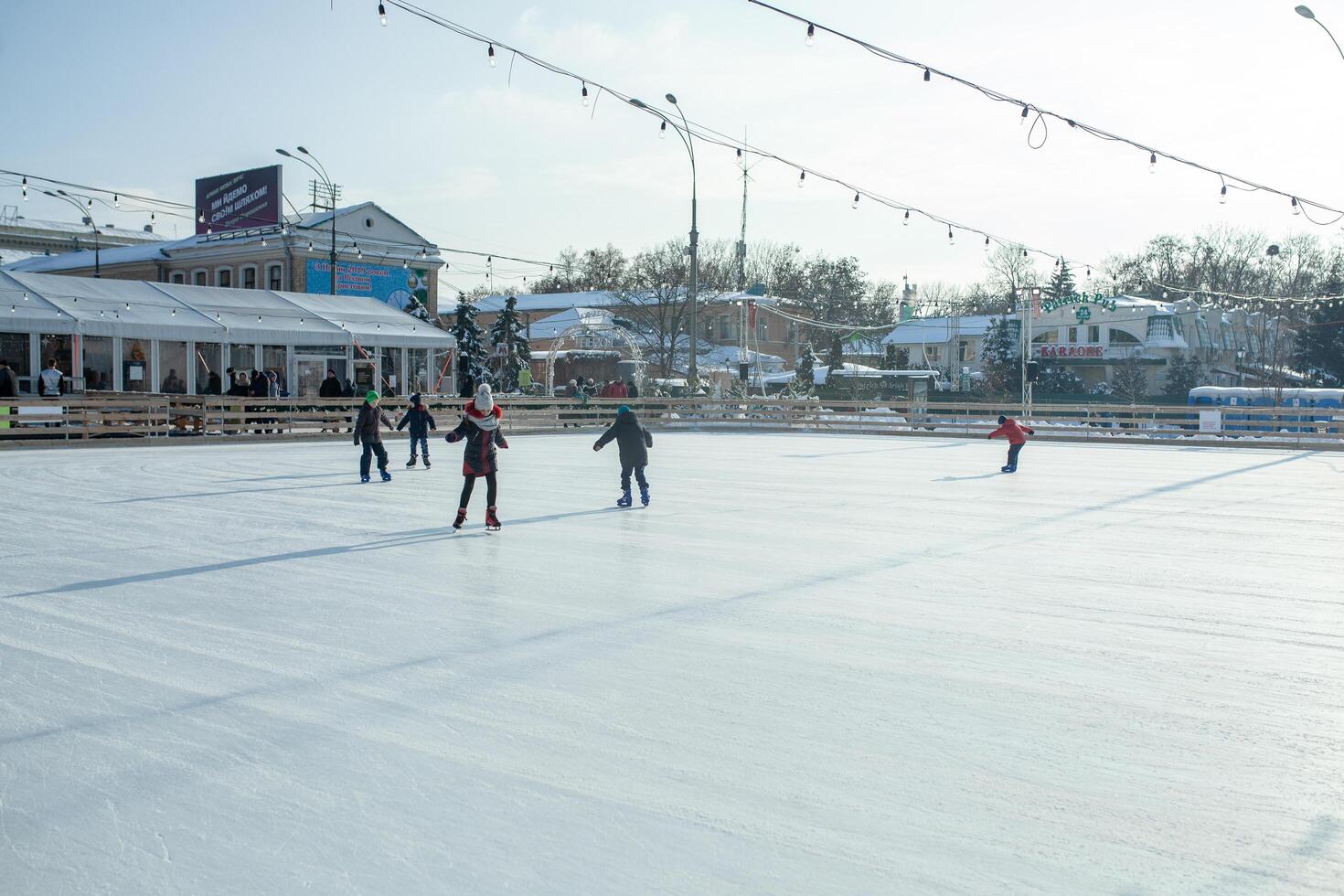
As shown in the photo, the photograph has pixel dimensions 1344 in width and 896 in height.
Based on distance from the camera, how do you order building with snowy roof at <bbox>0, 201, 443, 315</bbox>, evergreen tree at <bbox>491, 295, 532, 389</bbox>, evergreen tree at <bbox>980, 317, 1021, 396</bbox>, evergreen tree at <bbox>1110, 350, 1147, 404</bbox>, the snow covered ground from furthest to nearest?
evergreen tree at <bbox>491, 295, 532, 389</bbox> → evergreen tree at <bbox>980, 317, 1021, 396</bbox> → evergreen tree at <bbox>1110, 350, 1147, 404</bbox> → building with snowy roof at <bbox>0, 201, 443, 315</bbox> → the snow covered ground

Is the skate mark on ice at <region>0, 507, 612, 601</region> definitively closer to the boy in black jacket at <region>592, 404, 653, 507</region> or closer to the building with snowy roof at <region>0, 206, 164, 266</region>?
the boy in black jacket at <region>592, 404, 653, 507</region>

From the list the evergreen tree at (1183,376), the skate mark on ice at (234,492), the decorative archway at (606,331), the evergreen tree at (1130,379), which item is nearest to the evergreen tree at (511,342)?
the decorative archway at (606,331)

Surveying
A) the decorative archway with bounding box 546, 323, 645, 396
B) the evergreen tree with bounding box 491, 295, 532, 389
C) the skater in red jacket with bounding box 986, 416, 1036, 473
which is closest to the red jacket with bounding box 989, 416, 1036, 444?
the skater in red jacket with bounding box 986, 416, 1036, 473

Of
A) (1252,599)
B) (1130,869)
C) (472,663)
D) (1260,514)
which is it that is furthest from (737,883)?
(1260,514)

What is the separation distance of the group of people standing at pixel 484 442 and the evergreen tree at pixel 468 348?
34293 mm

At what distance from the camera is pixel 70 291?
2764cm

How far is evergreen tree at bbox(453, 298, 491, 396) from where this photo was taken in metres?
52.4

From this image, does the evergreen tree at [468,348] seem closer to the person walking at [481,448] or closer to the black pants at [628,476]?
the black pants at [628,476]

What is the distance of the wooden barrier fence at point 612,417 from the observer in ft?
78.8

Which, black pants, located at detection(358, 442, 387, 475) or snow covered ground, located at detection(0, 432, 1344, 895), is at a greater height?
black pants, located at detection(358, 442, 387, 475)

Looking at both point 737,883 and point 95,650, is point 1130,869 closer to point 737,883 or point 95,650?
point 737,883

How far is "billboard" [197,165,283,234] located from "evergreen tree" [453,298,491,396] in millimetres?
10037

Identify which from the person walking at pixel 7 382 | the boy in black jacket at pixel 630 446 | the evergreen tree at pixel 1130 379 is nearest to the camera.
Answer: the boy in black jacket at pixel 630 446

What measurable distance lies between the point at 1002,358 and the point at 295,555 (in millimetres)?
55760
